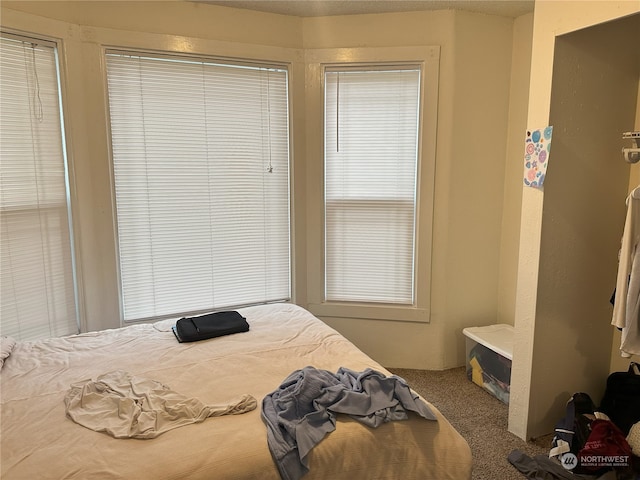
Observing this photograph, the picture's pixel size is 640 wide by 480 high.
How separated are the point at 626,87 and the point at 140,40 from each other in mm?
2769

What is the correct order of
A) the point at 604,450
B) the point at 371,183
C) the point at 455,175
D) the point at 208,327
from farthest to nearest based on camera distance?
the point at 371,183 → the point at 455,175 → the point at 208,327 → the point at 604,450

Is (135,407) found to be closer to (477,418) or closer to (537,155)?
(477,418)

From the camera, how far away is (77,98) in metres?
2.59

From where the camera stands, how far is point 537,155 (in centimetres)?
227

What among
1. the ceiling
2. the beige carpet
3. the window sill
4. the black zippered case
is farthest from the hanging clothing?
the black zippered case

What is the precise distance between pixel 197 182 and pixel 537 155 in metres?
2.06

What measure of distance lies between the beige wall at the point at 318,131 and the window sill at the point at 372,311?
55 millimetres

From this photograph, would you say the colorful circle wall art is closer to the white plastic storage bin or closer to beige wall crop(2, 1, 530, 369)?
beige wall crop(2, 1, 530, 369)

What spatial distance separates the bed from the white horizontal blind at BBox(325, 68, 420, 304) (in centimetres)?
113

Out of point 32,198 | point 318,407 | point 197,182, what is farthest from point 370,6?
point 318,407

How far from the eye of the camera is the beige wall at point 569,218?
2.23 metres

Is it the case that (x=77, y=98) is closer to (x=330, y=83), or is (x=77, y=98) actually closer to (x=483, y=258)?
(x=330, y=83)

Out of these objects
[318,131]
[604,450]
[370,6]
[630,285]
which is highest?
[370,6]

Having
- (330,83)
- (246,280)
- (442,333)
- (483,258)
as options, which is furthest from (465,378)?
(330,83)
